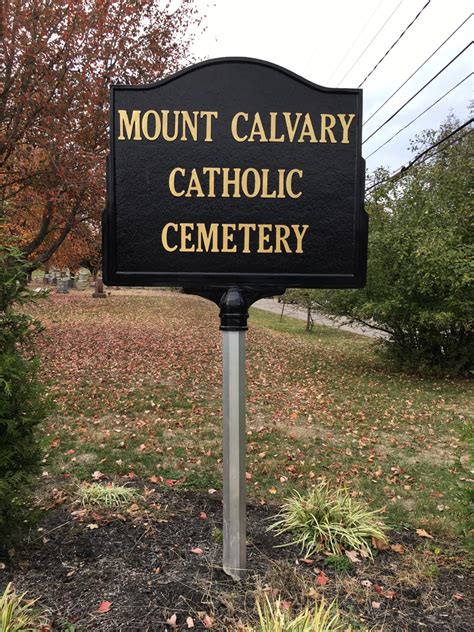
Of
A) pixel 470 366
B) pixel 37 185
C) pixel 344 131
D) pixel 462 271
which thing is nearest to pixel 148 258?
pixel 344 131

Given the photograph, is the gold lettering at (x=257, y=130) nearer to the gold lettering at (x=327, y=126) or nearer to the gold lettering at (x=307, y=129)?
the gold lettering at (x=307, y=129)

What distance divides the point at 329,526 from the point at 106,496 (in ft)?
5.31

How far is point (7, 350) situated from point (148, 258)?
3.18ft

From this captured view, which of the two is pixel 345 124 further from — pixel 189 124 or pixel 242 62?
pixel 189 124

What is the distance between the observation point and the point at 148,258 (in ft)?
8.66

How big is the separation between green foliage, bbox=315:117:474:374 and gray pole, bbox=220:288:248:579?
6.74 metres

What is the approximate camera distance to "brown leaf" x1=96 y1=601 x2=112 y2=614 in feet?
7.80

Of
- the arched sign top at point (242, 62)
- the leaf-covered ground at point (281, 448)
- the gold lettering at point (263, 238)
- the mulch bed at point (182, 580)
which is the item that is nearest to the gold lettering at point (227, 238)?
the gold lettering at point (263, 238)

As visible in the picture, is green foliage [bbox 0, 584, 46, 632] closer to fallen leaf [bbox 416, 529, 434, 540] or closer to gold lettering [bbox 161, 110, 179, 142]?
gold lettering [bbox 161, 110, 179, 142]

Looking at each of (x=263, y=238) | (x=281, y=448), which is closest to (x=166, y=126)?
(x=263, y=238)

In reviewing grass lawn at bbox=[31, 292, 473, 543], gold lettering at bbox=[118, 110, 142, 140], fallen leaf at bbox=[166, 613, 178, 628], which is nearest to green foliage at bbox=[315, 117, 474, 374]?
grass lawn at bbox=[31, 292, 473, 543]

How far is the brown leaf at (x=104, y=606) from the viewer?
7.80 ft

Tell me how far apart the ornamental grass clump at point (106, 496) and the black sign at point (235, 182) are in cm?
181

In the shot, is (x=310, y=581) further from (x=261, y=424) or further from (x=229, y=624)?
(x=261, y=424)
